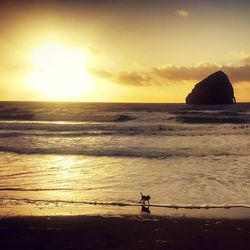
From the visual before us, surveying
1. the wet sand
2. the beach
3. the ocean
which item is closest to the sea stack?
the ocean

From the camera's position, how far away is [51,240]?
7379mm

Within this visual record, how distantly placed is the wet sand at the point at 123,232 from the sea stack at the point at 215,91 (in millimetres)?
128417

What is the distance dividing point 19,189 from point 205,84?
129880 millimetres

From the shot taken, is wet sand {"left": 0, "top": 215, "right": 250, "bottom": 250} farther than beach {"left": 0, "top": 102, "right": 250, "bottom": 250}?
No

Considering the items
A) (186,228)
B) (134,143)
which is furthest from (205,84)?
(186,228)

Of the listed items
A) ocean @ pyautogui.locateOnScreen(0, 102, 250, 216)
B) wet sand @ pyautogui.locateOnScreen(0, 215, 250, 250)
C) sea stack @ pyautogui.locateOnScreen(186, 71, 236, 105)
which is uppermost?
sea stack @ pyautogui.locateOnScreen(186, 71, 236, 105)

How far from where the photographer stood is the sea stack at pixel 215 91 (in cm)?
13388

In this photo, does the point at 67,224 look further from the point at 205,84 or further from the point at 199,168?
the point at 205,84

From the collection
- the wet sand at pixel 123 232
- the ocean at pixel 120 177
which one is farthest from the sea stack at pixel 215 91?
the wet sand at pixel 123 232

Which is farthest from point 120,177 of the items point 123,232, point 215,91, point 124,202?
point 215,91

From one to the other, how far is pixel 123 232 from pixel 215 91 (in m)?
130

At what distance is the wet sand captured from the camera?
23.5ft

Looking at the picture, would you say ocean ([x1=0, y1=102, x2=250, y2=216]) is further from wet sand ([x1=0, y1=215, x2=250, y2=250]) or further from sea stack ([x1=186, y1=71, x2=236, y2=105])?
sea stack ([x1=186, y1=71, x2=236, y2=105])

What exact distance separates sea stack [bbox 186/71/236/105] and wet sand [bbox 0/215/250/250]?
128417 mm
